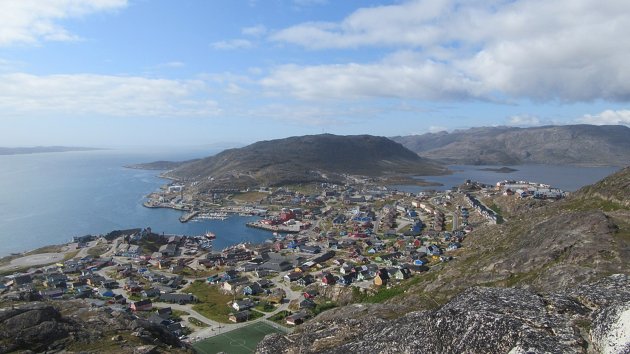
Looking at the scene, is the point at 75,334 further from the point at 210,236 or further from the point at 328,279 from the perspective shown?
the point at 210,236

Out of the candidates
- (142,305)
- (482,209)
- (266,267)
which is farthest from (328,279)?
(482,209)

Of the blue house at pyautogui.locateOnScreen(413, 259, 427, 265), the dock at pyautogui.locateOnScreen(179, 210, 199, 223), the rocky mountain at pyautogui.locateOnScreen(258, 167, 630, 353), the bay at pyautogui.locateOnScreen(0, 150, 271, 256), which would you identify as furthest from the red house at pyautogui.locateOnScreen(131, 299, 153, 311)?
the dock at pyautogui.locateOnScreen(179, 210, 199, 223)

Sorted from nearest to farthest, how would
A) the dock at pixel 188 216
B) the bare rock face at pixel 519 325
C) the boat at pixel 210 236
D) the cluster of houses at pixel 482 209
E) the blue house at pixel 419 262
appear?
the bare rock face at pixel 519 325 → the blue house at pixel 419 262 → the cluster of houses at pixel 482 209 → the boat at pixel 210 236 → the dock at pixel 188 216

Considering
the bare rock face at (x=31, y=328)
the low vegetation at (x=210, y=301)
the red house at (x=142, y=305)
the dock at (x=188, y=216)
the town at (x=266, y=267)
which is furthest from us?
the dock at (x=188, y=216)

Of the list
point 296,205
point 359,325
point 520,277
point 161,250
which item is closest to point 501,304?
point 359,325

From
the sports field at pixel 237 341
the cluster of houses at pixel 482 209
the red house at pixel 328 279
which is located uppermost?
the cluster of houses at pixel 482 209

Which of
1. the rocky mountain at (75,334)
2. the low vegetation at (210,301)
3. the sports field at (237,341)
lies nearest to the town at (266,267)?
the low vegetation at (210,301)

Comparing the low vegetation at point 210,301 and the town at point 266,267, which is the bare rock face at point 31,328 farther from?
the low vegetation at point 210,301
